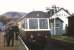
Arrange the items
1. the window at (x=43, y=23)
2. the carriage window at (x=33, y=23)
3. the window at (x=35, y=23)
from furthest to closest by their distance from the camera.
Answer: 1. the window at (x=43, y=23)
2. the carriage window at (x=33, y=23)
3. the window at (x=35, y=23)

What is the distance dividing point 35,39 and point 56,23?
33.6 ft

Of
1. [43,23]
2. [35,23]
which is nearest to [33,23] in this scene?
[35,23]

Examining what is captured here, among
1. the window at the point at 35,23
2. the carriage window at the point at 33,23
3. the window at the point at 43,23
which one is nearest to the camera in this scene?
the window at the point at 35,23

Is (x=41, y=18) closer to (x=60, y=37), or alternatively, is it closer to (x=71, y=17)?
(x=60, y=37)

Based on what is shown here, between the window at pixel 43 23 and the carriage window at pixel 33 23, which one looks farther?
the window at pixel 43 23

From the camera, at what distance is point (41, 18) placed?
797 inches

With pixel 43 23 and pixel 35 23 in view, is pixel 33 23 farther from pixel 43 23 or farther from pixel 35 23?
pixel 43 23

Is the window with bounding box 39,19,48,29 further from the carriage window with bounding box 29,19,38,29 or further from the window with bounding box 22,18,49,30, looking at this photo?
the carriage window with bounding box 29,19,38,29

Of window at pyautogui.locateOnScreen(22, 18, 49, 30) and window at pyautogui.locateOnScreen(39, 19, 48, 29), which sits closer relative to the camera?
window at pyautogui.locateOnScreen(22, 18, 49, 30)

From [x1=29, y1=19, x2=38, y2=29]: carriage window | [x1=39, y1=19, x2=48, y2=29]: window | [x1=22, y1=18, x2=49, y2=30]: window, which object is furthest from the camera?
[x1=39, y1=19, x2=48, y2=29]: window

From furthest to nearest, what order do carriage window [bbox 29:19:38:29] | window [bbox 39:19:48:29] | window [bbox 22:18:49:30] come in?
window [bbox 39:19:48:29] → carriage window [bbox 29:19:38:29] → window [bbox 22:18:49:30]

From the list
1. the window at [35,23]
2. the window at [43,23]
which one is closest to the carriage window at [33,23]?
the window at [35,23]

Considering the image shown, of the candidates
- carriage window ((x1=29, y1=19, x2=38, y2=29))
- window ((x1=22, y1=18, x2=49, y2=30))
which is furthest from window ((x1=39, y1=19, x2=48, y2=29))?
carriage window ((x1=29, y1=19, x2=38, y2=29))

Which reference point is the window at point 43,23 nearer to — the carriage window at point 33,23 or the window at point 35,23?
the window at point 35,23
